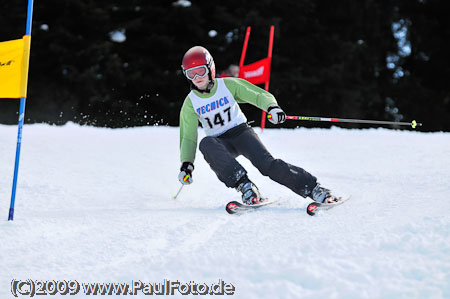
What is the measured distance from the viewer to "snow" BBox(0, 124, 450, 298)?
165cm

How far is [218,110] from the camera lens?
3.12 metres

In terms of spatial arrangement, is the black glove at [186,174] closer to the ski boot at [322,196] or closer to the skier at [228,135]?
the skier at [228,135]

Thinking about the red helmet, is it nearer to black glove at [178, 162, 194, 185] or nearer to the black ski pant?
the black ski pant

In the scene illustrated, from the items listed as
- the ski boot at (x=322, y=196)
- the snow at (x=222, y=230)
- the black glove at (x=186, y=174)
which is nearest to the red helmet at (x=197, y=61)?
the black glove at (x=186, y=174)

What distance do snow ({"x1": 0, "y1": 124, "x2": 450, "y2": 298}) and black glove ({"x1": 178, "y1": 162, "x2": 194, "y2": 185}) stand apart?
0.19 meters

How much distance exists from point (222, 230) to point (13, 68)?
155cm

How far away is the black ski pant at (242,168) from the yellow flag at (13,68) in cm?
116

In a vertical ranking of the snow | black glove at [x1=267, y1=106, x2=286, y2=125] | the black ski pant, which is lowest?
the snow

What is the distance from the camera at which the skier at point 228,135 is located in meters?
2.86

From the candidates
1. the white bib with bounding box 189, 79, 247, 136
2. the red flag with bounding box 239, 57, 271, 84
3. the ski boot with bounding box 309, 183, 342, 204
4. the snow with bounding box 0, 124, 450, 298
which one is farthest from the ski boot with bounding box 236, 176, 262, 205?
the red flag with bounding box 239, 57, 271, 84

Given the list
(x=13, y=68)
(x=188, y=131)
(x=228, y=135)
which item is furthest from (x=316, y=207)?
(x=13, y=68)

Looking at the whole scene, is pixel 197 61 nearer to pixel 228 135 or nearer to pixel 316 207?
pixel 228 135

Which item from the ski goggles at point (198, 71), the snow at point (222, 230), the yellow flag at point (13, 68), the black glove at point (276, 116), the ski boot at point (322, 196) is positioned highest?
the ski goggles at point (198, 71)

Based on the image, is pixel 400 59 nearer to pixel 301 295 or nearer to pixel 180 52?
pixel 180 52
